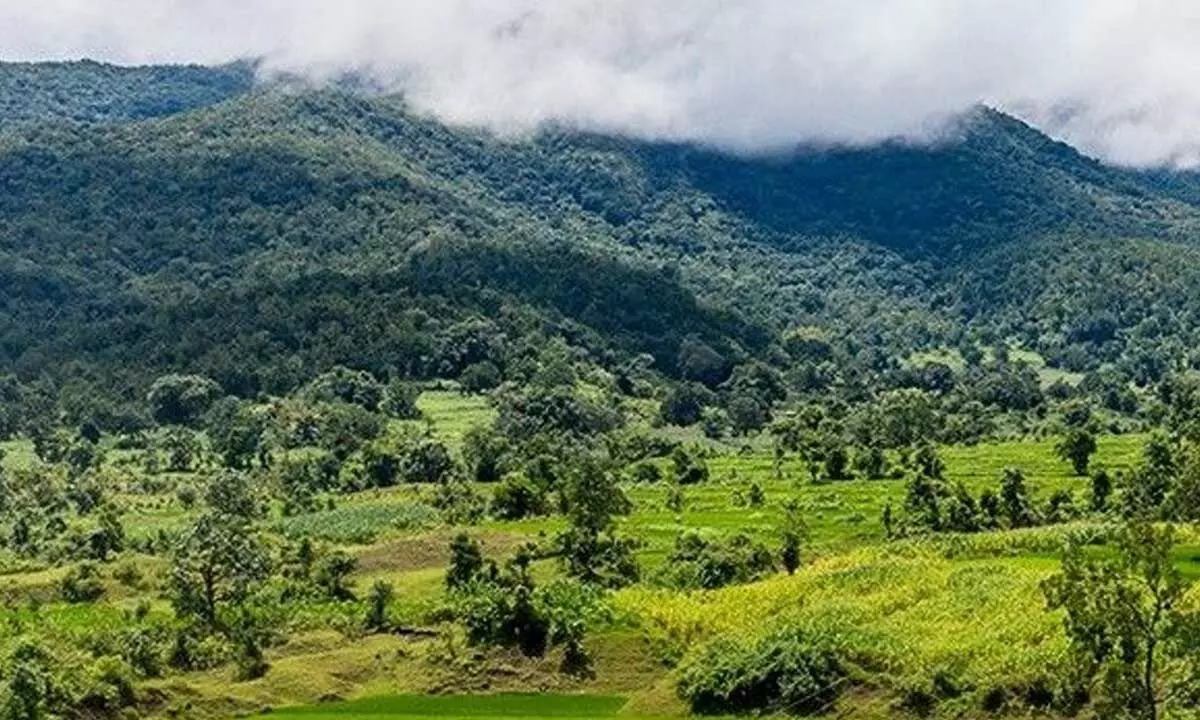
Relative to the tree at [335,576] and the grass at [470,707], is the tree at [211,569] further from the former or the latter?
the grass at [470,707]

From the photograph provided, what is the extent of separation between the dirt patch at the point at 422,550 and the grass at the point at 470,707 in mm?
33333

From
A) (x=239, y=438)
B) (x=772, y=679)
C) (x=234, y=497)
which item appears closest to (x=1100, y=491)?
(x=772, y=679)

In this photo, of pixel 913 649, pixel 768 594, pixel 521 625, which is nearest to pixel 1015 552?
pixel 768 594

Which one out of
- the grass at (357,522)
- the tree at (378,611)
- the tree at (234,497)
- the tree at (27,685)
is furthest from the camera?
the tree at (234,497)

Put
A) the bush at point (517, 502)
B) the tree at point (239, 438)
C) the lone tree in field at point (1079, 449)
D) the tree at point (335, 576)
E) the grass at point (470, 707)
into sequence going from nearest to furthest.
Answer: the grass at point (470, 707), the tree at point (335, 576), the bush at point (517, 502), the lone tree in field at point (1079, 449), the tree at point (239, 438)

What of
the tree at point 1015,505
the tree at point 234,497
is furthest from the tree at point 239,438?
the tree at point 1015,505

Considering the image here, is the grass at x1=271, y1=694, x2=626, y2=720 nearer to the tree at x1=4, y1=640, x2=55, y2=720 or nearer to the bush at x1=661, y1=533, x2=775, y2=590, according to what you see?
the tree at x1=4, y1=640, x2=55, y2=720

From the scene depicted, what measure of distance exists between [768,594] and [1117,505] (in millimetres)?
35206

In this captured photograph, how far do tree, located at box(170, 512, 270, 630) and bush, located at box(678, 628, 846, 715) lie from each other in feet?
98.1

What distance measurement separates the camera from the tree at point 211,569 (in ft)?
283

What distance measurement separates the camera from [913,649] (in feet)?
220

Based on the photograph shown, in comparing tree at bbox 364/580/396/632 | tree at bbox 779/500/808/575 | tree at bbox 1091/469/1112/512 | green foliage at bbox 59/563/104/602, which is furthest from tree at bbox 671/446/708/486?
tree at bbox 364/580/396/632

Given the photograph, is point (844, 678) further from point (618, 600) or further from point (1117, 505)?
point (1117, 505)

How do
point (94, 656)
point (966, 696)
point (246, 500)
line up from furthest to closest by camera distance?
point (246, 500)
point (94, 656)
point (966, 696)
